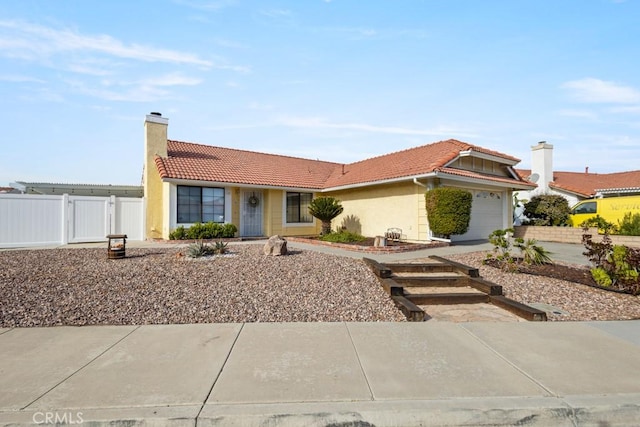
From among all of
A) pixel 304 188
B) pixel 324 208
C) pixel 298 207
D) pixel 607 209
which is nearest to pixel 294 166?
pixel 304 188

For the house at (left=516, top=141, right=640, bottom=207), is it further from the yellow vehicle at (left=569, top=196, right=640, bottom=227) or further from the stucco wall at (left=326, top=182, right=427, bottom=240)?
the stucco wall at (left=326, top=182, right=427, bottom=240)

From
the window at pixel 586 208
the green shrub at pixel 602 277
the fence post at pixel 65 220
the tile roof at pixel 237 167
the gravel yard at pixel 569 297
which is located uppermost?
the tile roof at pixel 237 167

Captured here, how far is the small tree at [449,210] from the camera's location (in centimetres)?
1205

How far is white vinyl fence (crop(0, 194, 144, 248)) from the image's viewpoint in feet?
38.5

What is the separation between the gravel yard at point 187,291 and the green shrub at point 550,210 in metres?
13.7

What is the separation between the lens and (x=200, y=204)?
14.8 meters

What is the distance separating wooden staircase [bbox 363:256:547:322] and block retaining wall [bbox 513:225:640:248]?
385 inches

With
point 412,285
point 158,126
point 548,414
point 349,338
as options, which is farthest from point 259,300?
point 158,126

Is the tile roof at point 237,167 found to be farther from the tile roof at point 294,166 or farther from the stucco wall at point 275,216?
the stucco wall at point 275,216

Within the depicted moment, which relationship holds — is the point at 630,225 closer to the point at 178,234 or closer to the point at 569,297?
the point at 569,297

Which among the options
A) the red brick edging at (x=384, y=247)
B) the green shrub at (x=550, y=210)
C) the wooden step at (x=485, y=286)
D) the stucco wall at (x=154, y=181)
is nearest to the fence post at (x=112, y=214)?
the stucco wall at (x=154, y=181)

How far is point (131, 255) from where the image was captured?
9789mm

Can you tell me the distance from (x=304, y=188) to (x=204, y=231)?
5.68 meters

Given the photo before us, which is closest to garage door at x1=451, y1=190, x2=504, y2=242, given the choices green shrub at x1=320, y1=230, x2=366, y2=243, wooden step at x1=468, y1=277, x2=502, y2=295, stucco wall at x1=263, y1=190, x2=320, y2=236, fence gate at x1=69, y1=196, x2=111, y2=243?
green shrub at x1=320, y1=230, x2=366, y2=243
